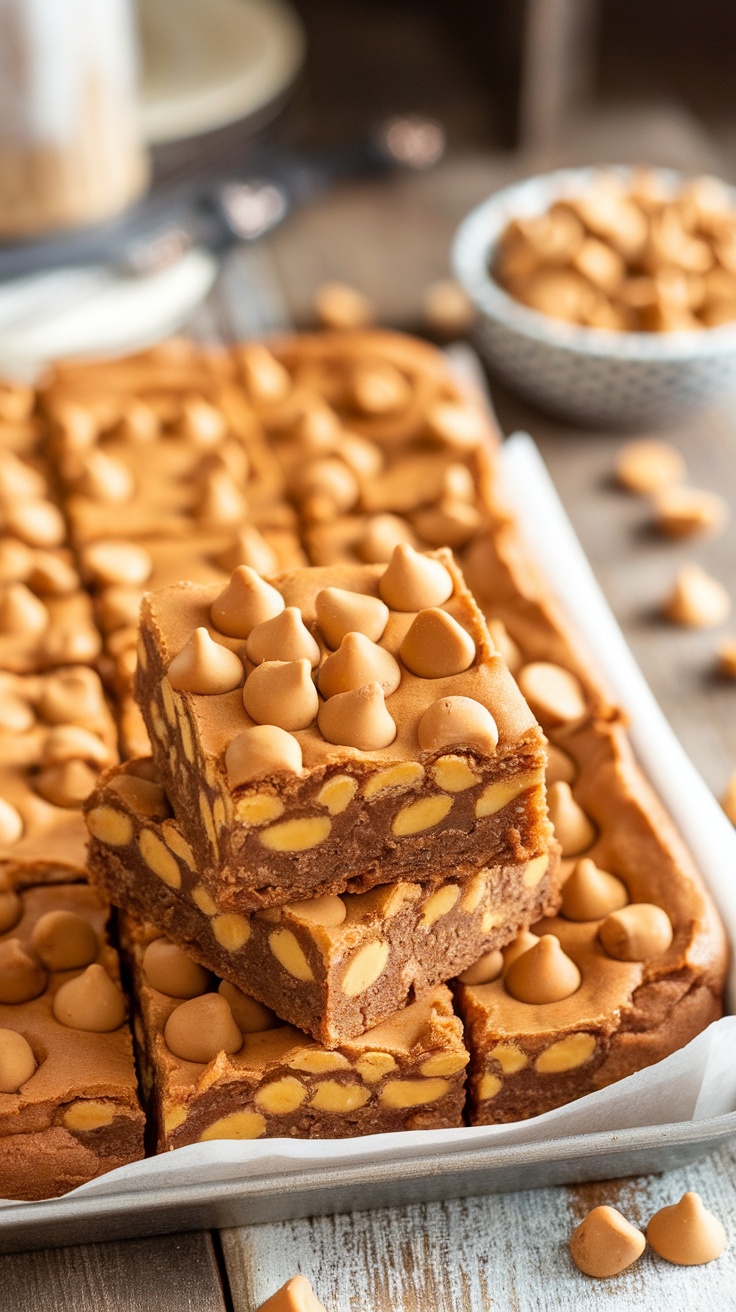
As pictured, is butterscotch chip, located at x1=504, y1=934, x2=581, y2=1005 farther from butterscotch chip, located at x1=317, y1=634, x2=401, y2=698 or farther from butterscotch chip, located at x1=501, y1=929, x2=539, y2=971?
butterscotch chip, located at x1=317, y1=634, x2=401, y2=698

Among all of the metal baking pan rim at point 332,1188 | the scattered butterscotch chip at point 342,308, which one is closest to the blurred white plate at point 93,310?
the scattered butterscotch chip at point 342,308

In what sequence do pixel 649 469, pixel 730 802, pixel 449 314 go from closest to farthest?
1. pixel 730 802
2. pixel 649 469
3. pixel 449 314

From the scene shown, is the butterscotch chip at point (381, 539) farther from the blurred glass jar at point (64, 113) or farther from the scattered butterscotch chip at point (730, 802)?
the blurred glass jar at point (64, 113)

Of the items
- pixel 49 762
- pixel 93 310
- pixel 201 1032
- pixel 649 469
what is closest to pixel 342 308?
pixel 93 310

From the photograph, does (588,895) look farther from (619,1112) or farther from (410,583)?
(410,583)

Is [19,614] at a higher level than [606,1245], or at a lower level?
higher
